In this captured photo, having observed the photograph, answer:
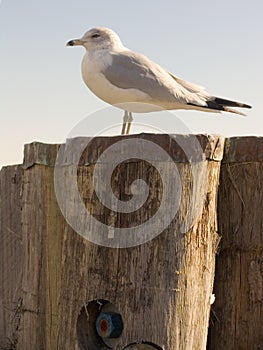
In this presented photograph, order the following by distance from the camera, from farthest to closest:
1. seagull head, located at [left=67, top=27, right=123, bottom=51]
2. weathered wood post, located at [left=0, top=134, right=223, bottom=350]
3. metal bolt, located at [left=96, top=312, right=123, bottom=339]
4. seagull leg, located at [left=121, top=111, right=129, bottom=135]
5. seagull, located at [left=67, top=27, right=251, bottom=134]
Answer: seagull head, located at [left=67, top=27, right=123, bottom=51] < seagull, located at [left=67, top=27, right=251, bottom=134] < seagull leg, located at [left=121, top=111, right=129, bottom=135] < metal bolt, located at [left=96, top=312, right=123, bottom=339] < weathered wood post, located at [left=0, top=134, right=223, bottom=350]

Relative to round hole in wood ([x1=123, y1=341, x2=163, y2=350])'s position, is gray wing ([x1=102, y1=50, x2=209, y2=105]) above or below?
above

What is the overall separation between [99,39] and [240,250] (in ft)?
6.94

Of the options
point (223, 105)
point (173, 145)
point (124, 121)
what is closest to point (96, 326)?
point (173, 145)

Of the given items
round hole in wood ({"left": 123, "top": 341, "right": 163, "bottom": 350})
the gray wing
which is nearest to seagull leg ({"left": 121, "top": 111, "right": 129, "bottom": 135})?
the gray wing

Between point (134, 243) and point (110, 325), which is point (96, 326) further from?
point (134, 243)

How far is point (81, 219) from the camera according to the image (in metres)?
3.80

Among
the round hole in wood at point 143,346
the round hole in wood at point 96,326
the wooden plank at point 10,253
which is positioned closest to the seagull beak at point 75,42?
the wooden plank at point 10,253

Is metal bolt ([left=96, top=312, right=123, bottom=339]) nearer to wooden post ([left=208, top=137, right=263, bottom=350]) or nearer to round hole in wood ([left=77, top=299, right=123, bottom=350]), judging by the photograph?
round hole in wood ([left=77, top=299, right=123, bottom=350])

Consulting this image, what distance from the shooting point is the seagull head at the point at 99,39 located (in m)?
5.20

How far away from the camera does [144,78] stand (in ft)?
16.5

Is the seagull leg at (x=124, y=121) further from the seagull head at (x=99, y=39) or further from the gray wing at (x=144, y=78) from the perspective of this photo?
the seagull head at (x=99, y=39)

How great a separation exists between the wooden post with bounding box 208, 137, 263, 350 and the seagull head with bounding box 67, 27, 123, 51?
1613 mm

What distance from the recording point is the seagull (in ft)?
16.4

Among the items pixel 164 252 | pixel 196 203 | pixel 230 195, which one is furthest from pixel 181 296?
pixel 230 195
